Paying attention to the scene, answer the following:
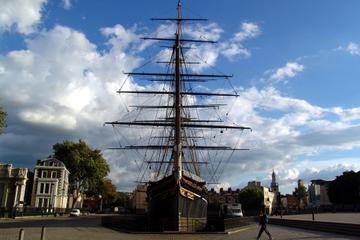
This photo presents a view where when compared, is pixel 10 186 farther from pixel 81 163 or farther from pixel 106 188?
pixel 106 188

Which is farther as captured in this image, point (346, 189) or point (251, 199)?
point (251, 199)

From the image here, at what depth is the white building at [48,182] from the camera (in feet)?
252

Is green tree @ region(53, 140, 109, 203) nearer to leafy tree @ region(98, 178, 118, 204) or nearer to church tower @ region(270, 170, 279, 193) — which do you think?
leafy tree @ region(98, 178, 118, 204)

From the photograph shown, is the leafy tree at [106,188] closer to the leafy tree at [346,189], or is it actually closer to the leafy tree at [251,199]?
the leafy tree at [251,199]

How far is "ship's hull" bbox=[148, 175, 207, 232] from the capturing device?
91.4 feet

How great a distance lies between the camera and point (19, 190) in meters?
72.2

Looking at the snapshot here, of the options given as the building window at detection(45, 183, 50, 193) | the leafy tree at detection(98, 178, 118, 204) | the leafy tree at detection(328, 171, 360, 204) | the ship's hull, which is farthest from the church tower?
the ship's hull

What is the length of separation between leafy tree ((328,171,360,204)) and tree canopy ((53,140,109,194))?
174 ft

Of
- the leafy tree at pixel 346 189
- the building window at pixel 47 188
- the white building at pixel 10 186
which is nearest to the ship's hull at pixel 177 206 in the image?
the white building at pixel 10 186

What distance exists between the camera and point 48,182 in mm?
77375

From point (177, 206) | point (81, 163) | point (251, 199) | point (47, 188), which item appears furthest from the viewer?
point (251, 199)

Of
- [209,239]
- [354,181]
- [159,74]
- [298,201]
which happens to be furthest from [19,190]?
[298,201]

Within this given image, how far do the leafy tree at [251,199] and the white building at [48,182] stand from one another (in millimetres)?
54229

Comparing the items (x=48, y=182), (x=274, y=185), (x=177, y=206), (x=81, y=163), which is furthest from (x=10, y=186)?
(x=274, y=185)
